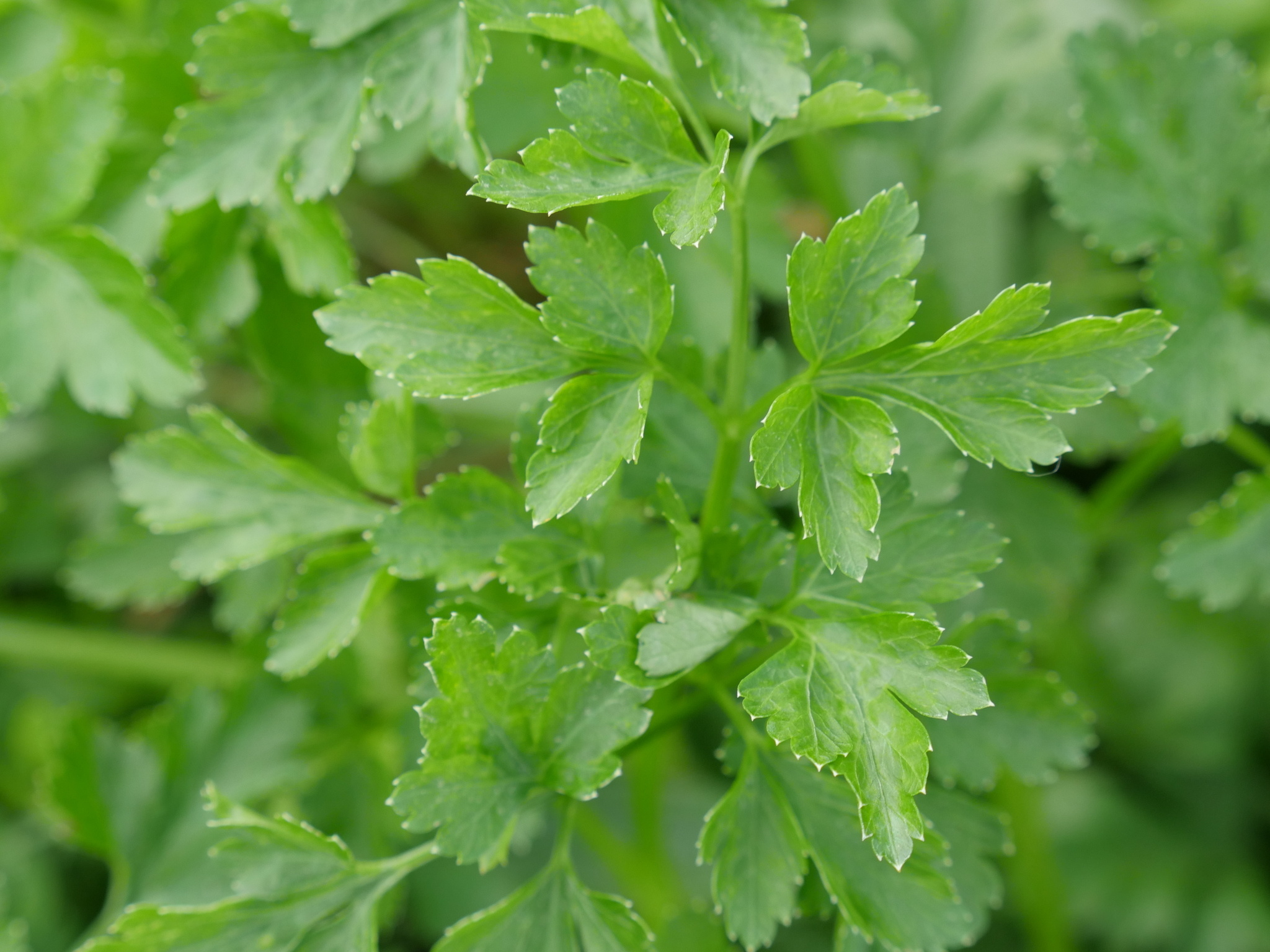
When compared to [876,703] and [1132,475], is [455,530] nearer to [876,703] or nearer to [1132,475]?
[876,703]

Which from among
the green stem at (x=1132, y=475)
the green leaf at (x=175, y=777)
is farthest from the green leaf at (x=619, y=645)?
the green stem at (x=1132, y=475)

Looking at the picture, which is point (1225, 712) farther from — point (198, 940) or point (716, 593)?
point (198, 940)

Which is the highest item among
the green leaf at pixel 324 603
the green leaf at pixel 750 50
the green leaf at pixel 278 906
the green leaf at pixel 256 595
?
the green leaf at pixel 750 50

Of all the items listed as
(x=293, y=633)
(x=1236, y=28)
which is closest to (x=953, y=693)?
(x=293, y=633)

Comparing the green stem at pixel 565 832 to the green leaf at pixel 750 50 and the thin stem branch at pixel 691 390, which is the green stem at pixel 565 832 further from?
the green leaf at pixel 750 50

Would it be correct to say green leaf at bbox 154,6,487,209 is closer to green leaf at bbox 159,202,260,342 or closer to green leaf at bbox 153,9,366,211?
green leaf at bbox 153,9,366,211

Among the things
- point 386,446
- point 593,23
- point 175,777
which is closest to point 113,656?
point 175,777

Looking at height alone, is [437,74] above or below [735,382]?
above

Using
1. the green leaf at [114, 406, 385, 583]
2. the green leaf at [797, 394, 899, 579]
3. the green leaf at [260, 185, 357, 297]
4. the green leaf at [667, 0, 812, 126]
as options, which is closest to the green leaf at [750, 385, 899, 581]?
the green leaf at [797, 394, 899, 579]
